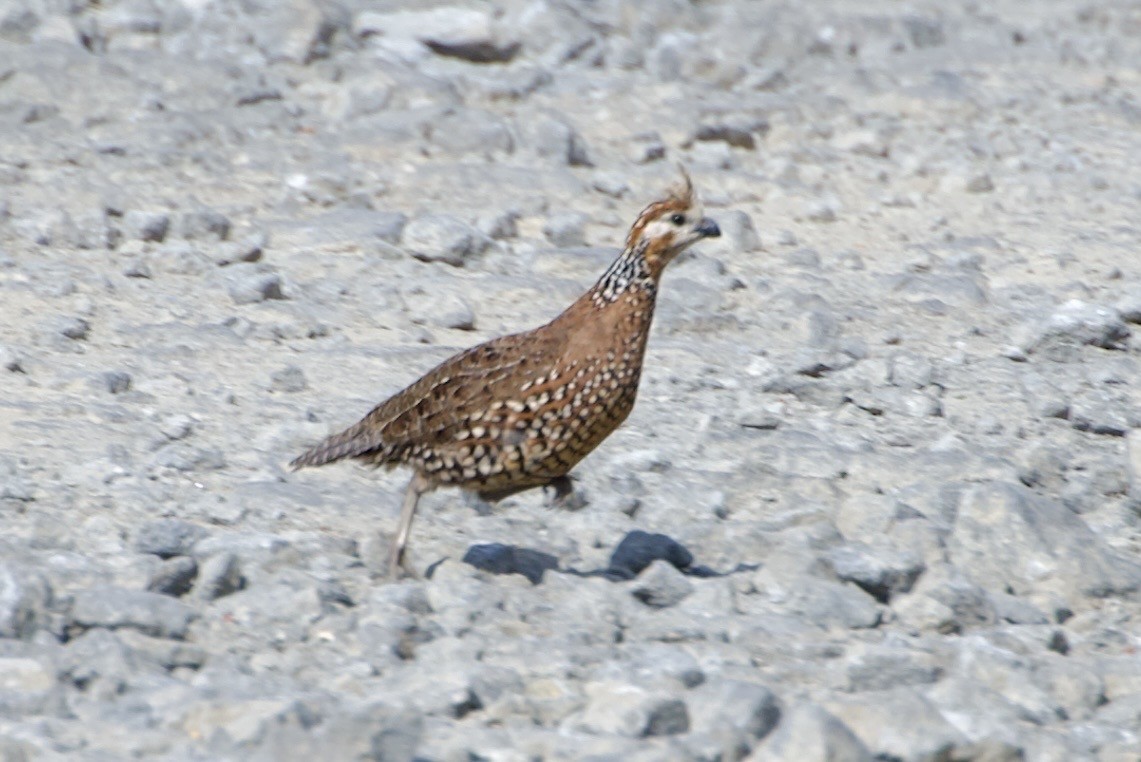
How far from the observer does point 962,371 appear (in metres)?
8.77

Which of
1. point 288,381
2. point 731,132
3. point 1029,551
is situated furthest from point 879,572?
point 731,132

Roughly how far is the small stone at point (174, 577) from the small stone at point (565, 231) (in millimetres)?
4749

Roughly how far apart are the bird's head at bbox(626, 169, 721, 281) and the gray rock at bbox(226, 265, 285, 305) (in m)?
2.83

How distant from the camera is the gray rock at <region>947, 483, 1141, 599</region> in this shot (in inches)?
257

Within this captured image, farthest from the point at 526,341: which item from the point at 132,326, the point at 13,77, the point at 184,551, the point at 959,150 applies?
the point at 959,150

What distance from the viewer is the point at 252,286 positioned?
8.82m

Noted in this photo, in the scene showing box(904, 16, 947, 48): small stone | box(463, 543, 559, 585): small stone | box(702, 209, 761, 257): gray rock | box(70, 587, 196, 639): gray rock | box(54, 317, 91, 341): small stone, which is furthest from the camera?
box(904, 16, 947, 48): small stone

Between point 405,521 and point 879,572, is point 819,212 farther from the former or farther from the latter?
point 405,521

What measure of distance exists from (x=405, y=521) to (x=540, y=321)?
119 inches

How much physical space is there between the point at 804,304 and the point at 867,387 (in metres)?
1.05

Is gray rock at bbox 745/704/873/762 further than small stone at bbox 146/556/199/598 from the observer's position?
No

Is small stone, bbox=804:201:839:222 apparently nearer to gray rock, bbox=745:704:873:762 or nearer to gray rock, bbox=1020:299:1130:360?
gray rock, bbox=1020:299:1130:360

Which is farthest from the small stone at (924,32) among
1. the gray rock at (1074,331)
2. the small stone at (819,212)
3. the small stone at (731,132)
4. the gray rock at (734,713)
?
the gray rock at (734,713)

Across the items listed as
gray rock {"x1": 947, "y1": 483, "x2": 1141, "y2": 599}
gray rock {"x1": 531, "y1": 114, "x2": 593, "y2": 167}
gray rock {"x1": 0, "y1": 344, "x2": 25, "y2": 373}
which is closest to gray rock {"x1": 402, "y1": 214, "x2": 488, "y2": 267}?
gray rock {"x1": 531, "y1": 114, "x2": 593, "y2": 167}
